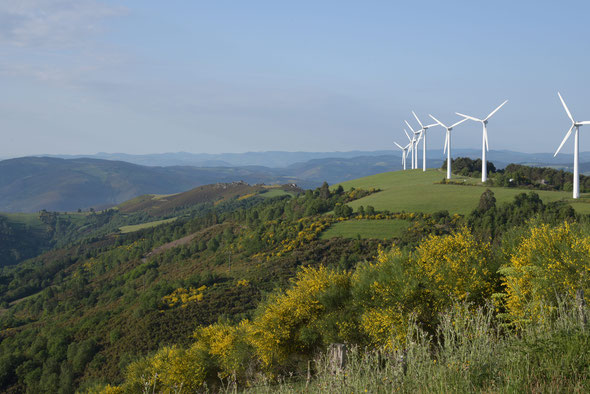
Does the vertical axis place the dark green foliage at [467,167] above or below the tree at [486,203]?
above

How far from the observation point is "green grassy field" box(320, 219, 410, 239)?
107 m

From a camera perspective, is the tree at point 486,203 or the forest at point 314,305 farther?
the tree at point 486,203

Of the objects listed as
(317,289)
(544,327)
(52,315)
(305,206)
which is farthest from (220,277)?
(544,327)

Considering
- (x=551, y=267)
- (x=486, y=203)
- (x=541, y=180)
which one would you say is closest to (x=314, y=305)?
(x=551, y=267)

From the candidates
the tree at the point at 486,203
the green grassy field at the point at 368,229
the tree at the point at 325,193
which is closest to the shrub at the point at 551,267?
the green grassy field at the point at 368,229

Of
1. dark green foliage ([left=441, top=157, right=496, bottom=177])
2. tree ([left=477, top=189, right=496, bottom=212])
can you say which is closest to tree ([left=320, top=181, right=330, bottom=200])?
dark green foliage ([left=441, top=157, right=496, bottom=177])

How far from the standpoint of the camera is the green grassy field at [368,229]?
107 meters

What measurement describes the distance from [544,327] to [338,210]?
122520mm

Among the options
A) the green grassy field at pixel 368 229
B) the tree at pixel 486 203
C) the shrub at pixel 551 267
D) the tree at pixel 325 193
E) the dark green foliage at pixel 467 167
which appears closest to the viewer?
the shrub at pixel 551 267

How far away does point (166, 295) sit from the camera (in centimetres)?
10388

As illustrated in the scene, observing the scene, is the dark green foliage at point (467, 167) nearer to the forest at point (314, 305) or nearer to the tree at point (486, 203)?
the forest at point (314, 305)

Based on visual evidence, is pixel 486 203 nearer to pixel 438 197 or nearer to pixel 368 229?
pixel 438 197

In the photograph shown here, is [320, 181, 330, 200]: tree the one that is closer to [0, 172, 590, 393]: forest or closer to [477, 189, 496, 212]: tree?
[0, 172, 590, 393]: forest

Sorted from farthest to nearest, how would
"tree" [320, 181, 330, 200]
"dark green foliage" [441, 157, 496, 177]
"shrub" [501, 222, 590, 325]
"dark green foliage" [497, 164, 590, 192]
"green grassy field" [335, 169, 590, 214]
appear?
1. "dark green foliage" [441, 157, 496, 177]
2. "tree" [320, 181, 330, 200]
3. "dark green foliage" [497, 164, 590, 192]
4. "green grassy field" [335, 169, 590, 214]
5. "shrub" [501, 222, 590, 325]
